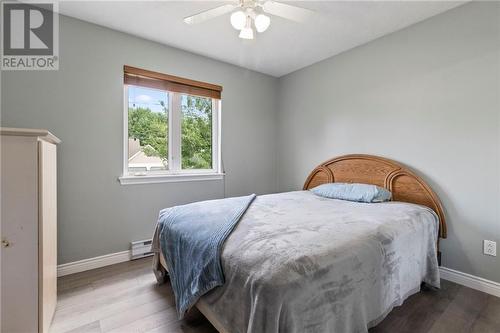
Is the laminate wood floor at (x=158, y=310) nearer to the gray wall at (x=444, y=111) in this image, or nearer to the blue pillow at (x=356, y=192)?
the gray wall at (x=444, y=111)

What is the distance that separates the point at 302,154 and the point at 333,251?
246 cm

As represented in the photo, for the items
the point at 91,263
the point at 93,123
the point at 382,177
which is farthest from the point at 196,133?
the point at 382,177

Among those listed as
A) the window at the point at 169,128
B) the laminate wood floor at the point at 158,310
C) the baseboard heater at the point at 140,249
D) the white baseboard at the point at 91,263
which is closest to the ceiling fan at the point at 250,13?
the window at the point at 169,128

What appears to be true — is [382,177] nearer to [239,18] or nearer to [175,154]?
[239,18]

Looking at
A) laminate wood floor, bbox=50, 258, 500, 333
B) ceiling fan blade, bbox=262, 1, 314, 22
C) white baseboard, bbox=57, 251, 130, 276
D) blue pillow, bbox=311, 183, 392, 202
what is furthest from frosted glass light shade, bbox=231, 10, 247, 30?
white baseboard, bbox=57, 251, 130, 276

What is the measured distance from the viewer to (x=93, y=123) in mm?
2391

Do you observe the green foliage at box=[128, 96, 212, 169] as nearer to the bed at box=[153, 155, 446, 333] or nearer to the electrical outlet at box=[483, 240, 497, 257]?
the bed at box=[153, 155, 446, 333]

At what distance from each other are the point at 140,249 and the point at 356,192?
7.96ft

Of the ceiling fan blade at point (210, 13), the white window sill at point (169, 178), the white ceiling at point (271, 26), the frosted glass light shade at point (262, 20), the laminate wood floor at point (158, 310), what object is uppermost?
the white ceiling at point (271, 26)

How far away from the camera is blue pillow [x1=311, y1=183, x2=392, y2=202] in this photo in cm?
231

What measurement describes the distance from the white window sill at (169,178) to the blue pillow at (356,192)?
1416 mm

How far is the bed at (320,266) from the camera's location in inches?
38.9

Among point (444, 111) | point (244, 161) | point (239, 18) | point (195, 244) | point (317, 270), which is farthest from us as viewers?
point (244, 161)

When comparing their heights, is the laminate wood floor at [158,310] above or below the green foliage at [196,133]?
below
